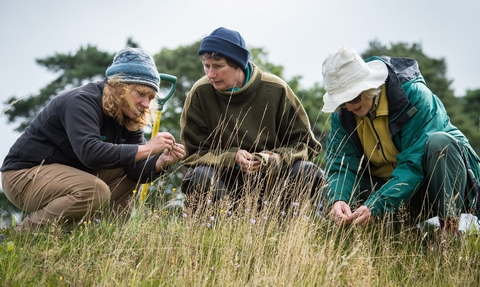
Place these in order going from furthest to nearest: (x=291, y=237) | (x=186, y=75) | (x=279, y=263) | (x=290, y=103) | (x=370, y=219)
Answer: (x=186, y=75)
(x=290, y=103)
(x=370, y=219)
(x=291, y=237)
(x=279, y=263)

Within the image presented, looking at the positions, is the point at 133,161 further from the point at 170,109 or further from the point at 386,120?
the point at 170,109

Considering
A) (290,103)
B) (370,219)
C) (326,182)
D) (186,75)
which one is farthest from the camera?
(186,75)

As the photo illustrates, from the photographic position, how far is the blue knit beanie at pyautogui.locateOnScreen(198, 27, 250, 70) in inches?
206

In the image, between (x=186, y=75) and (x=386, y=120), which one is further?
(x=186, y=75)

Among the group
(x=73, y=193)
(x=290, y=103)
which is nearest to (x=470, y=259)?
(x=290, y=103)

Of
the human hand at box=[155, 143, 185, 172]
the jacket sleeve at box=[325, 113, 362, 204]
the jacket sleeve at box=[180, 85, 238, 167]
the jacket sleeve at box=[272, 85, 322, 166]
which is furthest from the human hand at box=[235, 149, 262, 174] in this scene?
the jacket sleeve at box=[325, 113, 362, 204]

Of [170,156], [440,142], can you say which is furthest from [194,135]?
[440,142]

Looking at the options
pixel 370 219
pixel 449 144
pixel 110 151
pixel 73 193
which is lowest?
pixel 73 193

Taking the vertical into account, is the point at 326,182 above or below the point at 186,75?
below

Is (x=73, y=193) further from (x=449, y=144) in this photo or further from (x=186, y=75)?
(x=186, y=75)

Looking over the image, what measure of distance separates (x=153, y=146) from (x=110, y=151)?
11.8 inches

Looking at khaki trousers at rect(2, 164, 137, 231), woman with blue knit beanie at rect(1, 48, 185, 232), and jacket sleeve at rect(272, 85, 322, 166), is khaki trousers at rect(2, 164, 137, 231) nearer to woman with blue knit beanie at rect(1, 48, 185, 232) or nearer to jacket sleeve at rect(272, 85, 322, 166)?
woman with blue knit beanie at rect(1, 48, 185, 232)

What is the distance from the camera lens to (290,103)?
5531 mm

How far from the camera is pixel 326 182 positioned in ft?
17.0
